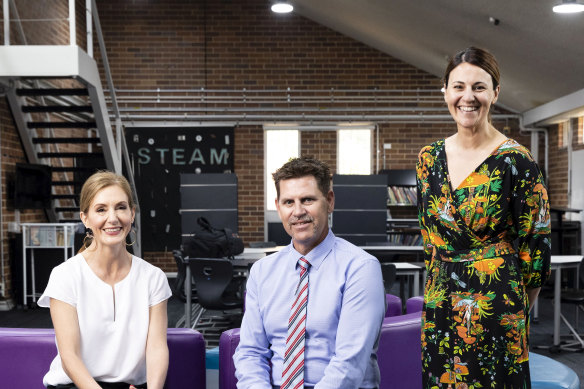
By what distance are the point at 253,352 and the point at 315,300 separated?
0.25 meters

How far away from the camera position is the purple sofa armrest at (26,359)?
2090 mm

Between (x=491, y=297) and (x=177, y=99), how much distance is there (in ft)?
27.8

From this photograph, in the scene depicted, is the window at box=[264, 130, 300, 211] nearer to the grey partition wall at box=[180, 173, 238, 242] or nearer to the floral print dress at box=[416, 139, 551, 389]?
the grey partition wall at box=[180, 173, 238, 242]

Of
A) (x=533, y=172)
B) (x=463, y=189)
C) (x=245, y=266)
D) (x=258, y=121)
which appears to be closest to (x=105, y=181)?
(x=463, y=189)

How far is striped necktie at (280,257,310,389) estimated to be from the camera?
5.09ft

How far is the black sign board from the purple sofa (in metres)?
7.15

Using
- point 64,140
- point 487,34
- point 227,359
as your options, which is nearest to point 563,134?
point 487,34

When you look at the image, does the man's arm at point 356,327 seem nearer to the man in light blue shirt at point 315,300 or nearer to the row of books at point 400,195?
the man in light blue shirt at point 315,300

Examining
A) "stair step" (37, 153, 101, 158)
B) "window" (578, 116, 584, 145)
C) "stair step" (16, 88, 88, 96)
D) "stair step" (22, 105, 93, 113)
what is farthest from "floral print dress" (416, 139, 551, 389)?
"window" (578, 116, 584, 145)

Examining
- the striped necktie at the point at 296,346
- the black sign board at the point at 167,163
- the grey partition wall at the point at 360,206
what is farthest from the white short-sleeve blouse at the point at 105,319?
the black sign board at the point at 167,163

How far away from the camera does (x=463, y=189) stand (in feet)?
4.77

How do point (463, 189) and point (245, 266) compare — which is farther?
point (245, 266)

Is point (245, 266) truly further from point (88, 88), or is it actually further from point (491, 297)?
point (491, 297)

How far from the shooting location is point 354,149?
367 inches
